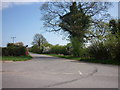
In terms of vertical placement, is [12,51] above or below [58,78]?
above

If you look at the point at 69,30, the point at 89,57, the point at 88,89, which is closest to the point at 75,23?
the point at 69,30

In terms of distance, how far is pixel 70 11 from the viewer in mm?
37750

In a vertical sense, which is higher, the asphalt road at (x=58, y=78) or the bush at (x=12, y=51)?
the bush at (x=12, y=51)

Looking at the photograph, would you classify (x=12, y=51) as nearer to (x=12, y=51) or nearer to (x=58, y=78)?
(x=12, y=51)

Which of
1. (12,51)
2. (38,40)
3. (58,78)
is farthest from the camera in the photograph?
(38,40)

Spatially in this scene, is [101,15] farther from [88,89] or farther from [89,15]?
[88,89]

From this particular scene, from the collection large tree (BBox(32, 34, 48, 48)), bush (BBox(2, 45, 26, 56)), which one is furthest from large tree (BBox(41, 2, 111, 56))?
large tree (BBox(32, 34, 48, 48))

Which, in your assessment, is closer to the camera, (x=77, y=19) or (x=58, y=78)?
(x=58, y=78)

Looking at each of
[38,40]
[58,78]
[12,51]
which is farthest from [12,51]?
[38,40]

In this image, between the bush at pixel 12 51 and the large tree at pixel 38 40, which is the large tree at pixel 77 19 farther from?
the large tree at pixel 38 40

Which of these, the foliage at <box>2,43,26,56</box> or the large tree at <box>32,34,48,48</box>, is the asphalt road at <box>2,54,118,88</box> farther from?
the large tree at <box>32,34,48,48</box>

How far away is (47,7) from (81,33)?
9474mm

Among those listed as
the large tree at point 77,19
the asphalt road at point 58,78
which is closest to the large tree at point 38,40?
the large tree at point 77,19

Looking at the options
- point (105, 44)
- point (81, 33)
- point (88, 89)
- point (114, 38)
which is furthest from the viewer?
point (81, 33)
